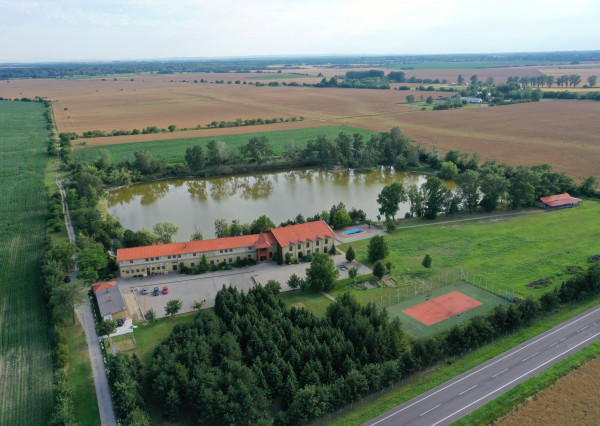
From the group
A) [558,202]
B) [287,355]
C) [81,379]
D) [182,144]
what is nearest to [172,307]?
[81,379]

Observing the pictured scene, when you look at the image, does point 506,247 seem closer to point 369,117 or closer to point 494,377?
point 494,377

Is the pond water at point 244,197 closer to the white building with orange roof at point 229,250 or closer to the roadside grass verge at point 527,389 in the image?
the white building with orange roof at point 229,250

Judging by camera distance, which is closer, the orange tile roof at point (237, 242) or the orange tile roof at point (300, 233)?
the orange tile roof at point (237, 242)

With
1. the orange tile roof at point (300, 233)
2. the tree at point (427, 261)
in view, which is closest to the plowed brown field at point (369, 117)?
the tree at point (427, 261)

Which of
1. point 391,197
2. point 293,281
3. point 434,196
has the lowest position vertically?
point 293,281

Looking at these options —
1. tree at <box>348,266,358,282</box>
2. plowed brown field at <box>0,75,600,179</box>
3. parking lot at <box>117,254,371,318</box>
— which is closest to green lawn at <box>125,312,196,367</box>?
parking lot at <box>117,254,371,318</box>

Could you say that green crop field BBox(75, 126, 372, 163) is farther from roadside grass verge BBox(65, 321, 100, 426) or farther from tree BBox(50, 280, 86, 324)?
roadside grass verge BBox(65, 321, 100, 426)

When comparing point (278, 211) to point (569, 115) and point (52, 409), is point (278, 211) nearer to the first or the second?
point (52, 409)

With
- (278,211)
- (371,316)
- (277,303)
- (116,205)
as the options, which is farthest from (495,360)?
(116,205)
